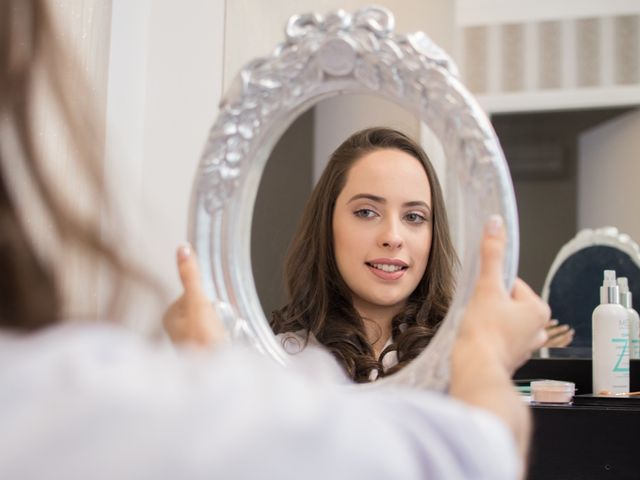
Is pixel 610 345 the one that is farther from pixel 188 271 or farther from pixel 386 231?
pixel 188 271

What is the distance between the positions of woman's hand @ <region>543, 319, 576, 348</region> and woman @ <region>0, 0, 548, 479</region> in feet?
2.33

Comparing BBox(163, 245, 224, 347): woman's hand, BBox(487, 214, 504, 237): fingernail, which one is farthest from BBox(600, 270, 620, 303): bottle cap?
BBox(163, 245, 224, 347): woman's hand

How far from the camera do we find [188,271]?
71 cm

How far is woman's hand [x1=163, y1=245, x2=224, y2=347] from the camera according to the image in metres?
0.68

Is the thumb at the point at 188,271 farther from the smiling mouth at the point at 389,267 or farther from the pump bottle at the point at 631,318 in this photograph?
the pump bottle at the point at 631,318

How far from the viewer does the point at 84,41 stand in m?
1.43

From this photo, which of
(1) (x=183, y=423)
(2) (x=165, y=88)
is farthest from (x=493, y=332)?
(2) (x=165, y=88)

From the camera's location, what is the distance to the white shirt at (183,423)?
342mm

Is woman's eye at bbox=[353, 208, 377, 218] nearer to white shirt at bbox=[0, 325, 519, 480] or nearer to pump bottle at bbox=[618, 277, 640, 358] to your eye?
white shirt at bbox=[0, 325, 519, 480]

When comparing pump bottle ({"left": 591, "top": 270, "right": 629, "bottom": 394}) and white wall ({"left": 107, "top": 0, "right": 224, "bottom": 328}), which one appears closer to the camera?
pump bottle ({"left": 591, "top": 270, "right": 629, "bottom": 394})

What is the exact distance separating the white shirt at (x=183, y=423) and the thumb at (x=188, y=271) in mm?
299

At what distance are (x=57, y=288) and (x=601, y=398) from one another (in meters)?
0.81

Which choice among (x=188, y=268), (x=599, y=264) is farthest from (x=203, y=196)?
(x=599, y=264)

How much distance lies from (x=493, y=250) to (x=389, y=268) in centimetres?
16
